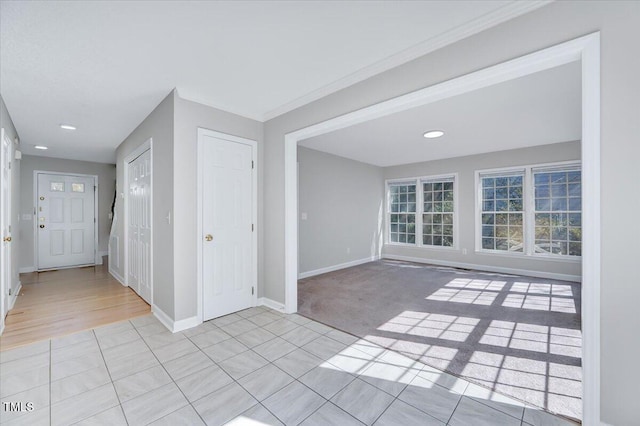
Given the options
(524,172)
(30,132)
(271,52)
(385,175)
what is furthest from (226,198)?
(524,172)

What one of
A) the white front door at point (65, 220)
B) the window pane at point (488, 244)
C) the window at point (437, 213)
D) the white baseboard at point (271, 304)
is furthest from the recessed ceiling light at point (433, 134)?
the white front door at point (65, 220)

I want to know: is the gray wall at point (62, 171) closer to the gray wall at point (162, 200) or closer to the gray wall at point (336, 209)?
the gray wall at point (162, 200)

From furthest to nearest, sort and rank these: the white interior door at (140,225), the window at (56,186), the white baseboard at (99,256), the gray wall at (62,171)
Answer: the white baseboard at (99,256) < the window at (56,186) < the gray wall at (62,171) < the white interior door at (140,225)

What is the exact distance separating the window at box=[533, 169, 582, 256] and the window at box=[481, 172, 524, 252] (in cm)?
27

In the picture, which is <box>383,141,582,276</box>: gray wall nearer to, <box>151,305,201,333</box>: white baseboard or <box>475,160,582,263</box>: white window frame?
<box>475,160,582,263</box>: white window frame

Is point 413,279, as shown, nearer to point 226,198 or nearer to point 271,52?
point 226,198

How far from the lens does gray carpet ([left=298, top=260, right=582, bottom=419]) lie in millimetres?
2059

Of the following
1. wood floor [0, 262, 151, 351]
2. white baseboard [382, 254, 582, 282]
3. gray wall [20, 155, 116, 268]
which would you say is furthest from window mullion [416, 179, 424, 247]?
gray wall [20, 155, 116, 268]

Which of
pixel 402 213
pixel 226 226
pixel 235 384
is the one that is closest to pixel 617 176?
pixel 235 384

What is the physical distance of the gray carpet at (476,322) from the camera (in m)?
2.06

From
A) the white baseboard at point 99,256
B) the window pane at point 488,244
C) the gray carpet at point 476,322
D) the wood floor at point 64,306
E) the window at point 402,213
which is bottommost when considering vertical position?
the gray carpet at point 476,322

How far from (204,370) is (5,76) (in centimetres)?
315

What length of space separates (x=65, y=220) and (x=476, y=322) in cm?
787

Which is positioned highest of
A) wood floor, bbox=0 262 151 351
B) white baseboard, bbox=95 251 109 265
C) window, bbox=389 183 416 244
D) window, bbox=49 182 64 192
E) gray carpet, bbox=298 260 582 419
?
window, bbox=49 182 64 192
